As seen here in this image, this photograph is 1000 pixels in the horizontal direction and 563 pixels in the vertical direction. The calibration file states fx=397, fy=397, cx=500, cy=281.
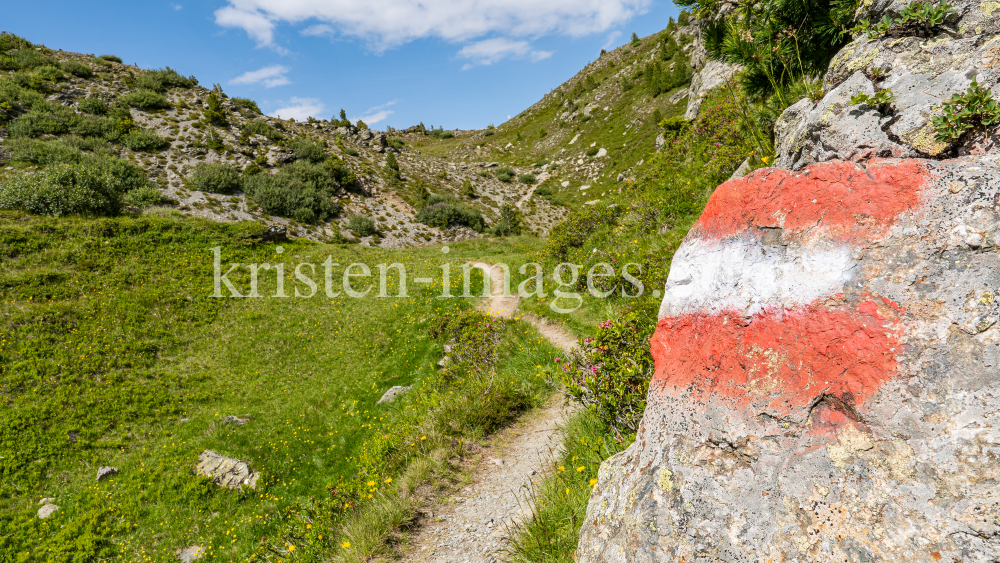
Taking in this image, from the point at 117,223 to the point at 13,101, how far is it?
870 inches

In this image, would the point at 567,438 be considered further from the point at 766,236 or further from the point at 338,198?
the point at 338,198

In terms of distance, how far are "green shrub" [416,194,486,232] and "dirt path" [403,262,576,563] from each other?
3136 cm

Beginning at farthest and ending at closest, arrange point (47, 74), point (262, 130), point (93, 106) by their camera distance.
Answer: point (262, 130) < point (47, 74) < point (93, 106)

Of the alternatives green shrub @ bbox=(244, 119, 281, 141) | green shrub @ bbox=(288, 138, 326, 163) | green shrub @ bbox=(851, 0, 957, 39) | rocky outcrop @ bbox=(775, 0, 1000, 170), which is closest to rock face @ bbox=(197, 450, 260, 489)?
rocky outcrop @ bbox=(775, 0, 1000, 170)

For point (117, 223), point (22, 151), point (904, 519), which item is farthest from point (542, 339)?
point (22, 151)

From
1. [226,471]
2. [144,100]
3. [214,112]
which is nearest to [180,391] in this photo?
[226,471]

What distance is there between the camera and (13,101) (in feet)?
98.4

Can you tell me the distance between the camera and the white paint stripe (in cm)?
273

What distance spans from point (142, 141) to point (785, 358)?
144ft

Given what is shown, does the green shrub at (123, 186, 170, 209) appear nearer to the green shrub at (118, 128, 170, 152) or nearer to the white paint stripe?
the green shrub at (118, 128, 170, 152)

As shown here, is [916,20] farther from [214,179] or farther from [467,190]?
[467,190]

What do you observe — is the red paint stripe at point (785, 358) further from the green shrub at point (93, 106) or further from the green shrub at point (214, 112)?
the green shrub at point (93, 106)

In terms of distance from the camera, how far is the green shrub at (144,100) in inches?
1448

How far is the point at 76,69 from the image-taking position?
124ft
